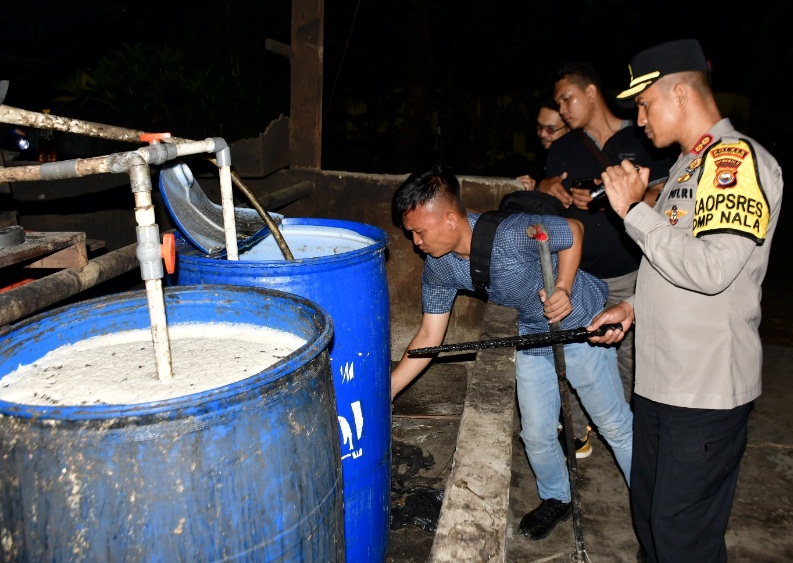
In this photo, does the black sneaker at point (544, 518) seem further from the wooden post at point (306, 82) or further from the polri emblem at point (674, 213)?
the wooden post at point (306, 82)

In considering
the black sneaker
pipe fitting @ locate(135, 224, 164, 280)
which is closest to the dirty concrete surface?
the black sneaker

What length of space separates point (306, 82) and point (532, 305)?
9.83 feet

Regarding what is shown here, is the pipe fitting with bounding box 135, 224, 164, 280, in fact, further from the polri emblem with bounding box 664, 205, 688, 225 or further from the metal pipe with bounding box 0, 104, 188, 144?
the polri emblem with bounding box 664, 205, 688, 225

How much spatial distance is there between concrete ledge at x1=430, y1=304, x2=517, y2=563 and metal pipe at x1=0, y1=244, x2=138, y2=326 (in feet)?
5.19

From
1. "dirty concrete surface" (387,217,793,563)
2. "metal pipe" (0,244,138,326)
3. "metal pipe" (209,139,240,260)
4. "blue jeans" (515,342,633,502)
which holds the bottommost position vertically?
"dirty concrete surface" (387,217,793,563)

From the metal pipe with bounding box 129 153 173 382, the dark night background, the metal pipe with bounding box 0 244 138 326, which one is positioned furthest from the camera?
the dark night background

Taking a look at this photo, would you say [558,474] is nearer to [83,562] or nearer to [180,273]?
[180,273]

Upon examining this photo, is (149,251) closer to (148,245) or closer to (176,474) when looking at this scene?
(148,245)

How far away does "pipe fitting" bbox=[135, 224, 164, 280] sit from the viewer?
1432 mm

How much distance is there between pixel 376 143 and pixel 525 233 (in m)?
12.4

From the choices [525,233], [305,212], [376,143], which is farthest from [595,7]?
[525,233]

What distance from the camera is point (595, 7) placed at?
18.7 m

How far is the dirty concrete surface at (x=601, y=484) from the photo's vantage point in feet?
10.4

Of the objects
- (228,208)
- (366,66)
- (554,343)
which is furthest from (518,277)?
(366,66)
